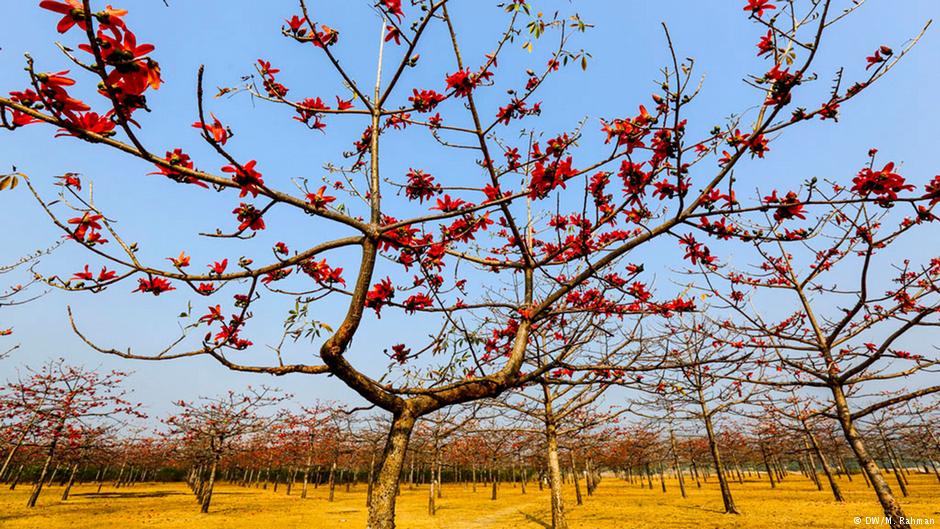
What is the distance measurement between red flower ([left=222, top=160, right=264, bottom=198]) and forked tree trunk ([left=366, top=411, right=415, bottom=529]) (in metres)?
1.46

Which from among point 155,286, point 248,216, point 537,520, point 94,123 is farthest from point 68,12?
point 537,520

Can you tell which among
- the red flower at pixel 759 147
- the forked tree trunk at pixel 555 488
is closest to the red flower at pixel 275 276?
the red flower at pixel 759 147

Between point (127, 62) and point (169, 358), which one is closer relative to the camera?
point (127, 62)

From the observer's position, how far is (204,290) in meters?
2.42

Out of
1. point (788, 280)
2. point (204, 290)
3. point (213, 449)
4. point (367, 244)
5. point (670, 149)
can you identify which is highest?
point (788, 280)

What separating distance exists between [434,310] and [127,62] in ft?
8.27

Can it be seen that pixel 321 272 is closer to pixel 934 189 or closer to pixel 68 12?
pixel 68 12

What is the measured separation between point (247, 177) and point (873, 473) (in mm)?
6844

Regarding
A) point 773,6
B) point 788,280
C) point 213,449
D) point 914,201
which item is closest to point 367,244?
point 773,6

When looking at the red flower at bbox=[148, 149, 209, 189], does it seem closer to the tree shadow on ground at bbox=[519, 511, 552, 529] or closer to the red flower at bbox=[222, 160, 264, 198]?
the red flower at bbox=[222, 160, 264, 198]

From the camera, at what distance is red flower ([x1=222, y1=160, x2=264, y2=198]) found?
5.58 ft

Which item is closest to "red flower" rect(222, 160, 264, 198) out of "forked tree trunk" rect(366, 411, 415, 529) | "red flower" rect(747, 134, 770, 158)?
"forked tree trunk" rect(366, 411, 415, 529)

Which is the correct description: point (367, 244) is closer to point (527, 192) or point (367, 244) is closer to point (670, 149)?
point (527, 192)

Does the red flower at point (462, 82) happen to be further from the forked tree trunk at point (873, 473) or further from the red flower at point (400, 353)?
the forked tree trunk at point (873, 473)
